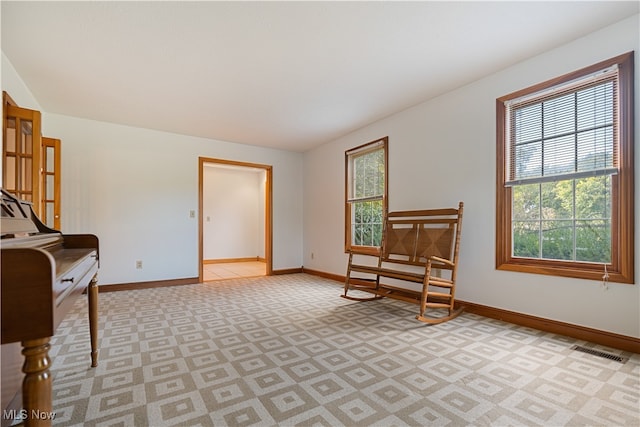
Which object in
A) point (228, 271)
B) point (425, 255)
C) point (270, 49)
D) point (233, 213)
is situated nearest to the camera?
point (270, 49)

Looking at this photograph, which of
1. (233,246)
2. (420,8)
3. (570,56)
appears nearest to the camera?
(420,8)

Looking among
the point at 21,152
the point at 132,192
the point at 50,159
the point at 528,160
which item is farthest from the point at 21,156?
the point at 528,160

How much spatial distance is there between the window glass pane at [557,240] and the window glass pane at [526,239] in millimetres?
52

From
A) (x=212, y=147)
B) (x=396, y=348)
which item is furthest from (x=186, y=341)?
(x=212, y=147)

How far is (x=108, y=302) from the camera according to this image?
3449 millimetres

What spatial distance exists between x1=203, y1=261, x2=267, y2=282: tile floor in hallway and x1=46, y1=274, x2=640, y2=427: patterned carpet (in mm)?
2345

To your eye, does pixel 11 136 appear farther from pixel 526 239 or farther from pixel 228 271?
pixel 526 239

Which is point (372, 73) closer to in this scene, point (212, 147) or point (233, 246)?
point (212, 147)

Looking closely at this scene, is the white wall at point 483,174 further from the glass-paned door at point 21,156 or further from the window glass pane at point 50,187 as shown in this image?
the window glass pane at point 50,187

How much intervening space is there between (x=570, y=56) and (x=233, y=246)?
6.67 metres

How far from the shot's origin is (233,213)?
7.26 metres

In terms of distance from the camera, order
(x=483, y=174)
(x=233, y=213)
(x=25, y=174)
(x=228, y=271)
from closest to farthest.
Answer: (x=25, y=174), (x=483, y=174), (x=228, y=271), (x=233, y=213)

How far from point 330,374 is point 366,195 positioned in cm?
298

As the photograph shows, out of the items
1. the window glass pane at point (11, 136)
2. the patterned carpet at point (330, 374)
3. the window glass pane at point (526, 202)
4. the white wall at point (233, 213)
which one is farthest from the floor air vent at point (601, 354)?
the white wall at point (233, 213)
